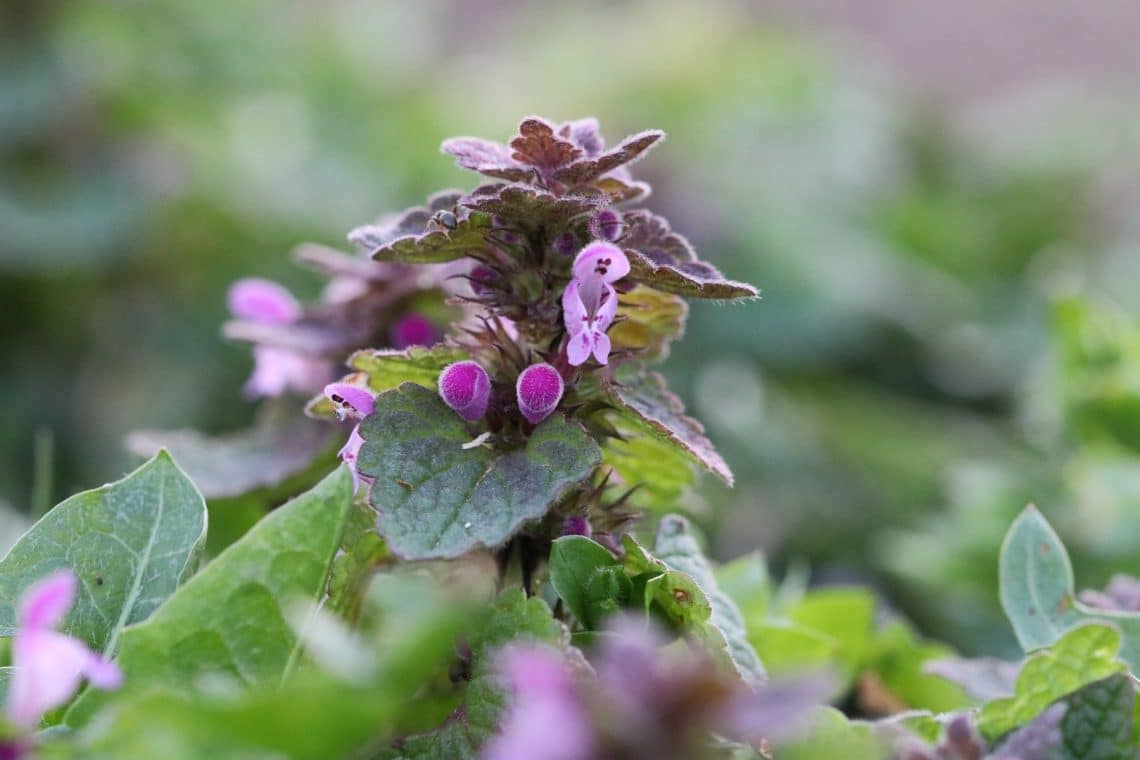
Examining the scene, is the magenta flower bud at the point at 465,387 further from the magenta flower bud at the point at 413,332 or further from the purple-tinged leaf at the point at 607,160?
the magenta flower bud at the point at 413,332

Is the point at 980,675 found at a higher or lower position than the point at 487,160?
lower

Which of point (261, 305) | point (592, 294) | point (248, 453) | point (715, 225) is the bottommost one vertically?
point (715, 225)

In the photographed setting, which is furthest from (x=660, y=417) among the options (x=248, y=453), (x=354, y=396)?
(x=248, y=453)

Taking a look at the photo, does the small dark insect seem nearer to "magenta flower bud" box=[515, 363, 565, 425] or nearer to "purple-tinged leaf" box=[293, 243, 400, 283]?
"magenta flower bud" box=[515, 363, 565, 425]

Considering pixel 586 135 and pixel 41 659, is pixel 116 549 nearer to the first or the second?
pixel 41 659

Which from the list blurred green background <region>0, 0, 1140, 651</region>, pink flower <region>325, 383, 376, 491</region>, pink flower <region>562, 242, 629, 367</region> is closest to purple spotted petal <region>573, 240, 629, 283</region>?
pink flower <region>562, 242, 629, 367</region>

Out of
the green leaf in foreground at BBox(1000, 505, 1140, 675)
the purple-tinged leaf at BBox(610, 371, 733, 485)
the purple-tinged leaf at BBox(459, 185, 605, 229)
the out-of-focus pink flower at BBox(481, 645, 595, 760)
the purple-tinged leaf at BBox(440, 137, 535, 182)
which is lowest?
the green leaf in foreground at BBox(1000, 505, 1140, 675)
